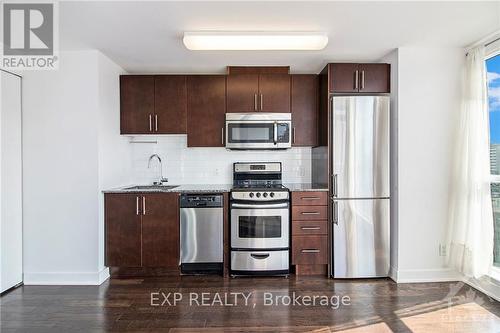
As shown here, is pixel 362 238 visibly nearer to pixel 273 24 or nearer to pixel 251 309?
pixel 251 309

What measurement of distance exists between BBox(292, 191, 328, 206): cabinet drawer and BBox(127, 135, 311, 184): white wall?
725 mm

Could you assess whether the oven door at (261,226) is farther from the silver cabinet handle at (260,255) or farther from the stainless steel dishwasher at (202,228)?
the stainless steel dishwasher at (202,228)

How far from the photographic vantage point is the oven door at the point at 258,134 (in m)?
3.91

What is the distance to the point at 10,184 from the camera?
321cm

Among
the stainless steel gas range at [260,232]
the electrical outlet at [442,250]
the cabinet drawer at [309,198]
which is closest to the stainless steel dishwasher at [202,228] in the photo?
the stainless steel gas range at [260,232]

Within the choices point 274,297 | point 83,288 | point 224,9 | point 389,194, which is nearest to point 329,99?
point 389,194

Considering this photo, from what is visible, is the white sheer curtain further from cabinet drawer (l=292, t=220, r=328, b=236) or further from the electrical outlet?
cabinet drawer (l=292, t=220, r=328, b=236)

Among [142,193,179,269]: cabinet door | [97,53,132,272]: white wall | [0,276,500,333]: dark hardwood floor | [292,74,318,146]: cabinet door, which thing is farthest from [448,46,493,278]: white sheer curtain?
[97,53,132,272]: white wall

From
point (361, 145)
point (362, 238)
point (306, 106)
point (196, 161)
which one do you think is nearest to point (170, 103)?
point (196, 161)

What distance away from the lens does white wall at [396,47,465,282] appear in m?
3.41

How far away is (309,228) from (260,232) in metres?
0.54

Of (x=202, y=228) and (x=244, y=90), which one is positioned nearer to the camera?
(x=202, y=228)

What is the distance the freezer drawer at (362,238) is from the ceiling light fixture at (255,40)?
1.66 m

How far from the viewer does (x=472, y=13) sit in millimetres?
2584
